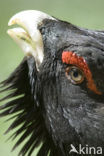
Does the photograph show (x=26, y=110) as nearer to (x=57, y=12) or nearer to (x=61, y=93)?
(x=61, y=93)

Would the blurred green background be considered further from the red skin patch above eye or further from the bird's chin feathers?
the red skin patch above eye

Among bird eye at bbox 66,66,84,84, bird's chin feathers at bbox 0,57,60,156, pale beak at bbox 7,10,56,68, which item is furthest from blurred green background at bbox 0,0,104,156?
bird eye at bbox 66,66,84,84

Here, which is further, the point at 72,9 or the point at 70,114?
the point at 72,9

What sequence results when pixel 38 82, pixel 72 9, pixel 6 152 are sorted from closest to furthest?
pixel 38 82
pixel 6 152
pixel 72 9

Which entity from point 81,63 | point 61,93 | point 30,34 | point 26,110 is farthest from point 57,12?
point 81,63

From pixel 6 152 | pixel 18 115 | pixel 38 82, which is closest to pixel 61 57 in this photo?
pixel 38 82

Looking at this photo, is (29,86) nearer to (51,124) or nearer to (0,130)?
(51,124)
